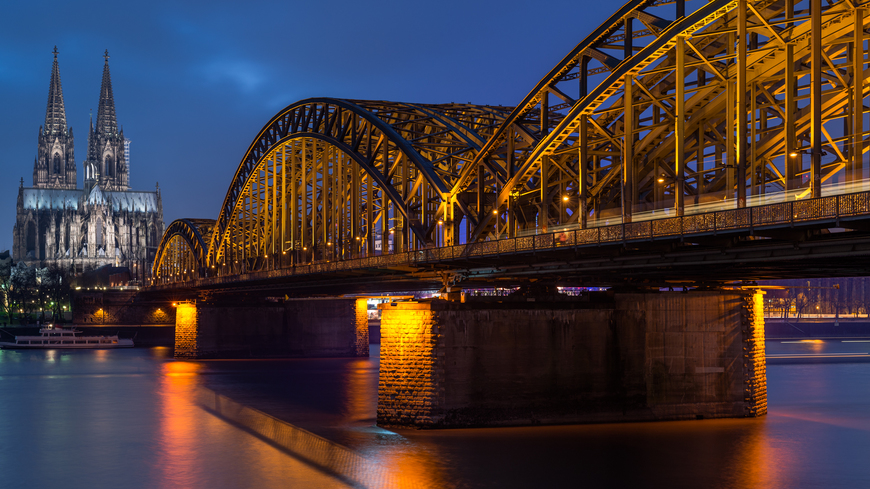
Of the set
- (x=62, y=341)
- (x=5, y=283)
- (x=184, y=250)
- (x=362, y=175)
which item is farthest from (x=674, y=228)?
(x=5, y=283)

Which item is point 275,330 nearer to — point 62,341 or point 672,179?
point 62,341

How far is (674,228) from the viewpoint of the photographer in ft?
112

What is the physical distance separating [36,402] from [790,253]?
52.4 meters

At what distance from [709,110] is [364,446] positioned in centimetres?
2340

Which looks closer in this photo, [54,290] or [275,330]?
[275,330]

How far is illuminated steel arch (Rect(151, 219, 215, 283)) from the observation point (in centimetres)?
13450

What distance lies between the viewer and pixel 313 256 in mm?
84188

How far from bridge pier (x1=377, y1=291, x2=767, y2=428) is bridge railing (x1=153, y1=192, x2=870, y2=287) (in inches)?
158

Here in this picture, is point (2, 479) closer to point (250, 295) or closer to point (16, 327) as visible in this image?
point (250, 295)

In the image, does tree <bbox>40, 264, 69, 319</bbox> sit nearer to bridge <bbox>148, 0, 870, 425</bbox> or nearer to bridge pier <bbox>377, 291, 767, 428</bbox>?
bridge <bbox>148, 0, 870, 425</bbox>

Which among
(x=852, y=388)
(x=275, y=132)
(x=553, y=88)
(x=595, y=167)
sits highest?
(x=275, y=132)

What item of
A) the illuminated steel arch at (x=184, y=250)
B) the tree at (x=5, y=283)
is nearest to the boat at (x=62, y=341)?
the illuminated steel arch at (x=184, y=250)

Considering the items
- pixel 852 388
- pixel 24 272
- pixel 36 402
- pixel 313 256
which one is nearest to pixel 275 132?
pixel 313 256

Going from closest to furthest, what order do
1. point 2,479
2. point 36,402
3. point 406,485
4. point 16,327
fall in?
point 406,485 < point 2,479 < point 36,402 < point 16,327
